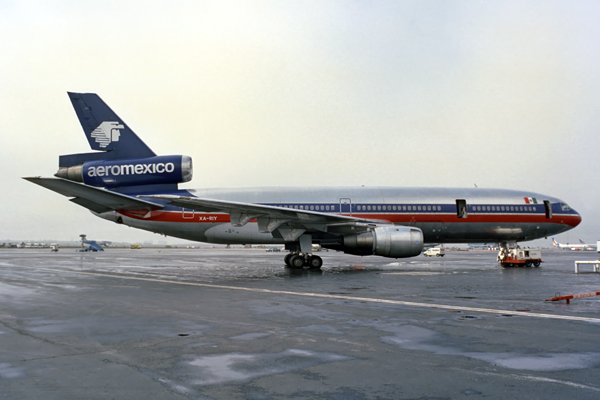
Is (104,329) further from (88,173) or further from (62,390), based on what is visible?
(88,173)

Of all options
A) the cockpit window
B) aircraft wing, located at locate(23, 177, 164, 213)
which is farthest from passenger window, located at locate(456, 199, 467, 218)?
aircraft wing, located at locate(23, 177, 164, 213)

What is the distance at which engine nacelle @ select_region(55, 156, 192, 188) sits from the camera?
21000 millimetres

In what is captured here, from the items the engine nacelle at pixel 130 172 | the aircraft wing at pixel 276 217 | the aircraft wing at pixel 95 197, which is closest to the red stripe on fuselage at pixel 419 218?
the aircraft wing at pixel 95 197

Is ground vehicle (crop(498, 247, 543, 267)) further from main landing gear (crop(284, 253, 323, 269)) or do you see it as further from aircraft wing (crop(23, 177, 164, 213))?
aircraft wing (crop(23, 177, 164, 213))

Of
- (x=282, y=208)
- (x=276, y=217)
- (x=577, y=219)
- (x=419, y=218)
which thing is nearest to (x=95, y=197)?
(x=276, y=217)

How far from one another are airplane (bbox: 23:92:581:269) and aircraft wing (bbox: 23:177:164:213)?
43mm

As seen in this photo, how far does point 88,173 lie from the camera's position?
2095cm

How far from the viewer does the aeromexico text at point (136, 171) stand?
2100 centimetres

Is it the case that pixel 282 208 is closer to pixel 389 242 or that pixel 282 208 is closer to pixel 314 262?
pixel 314 262

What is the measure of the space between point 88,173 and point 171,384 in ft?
63.5

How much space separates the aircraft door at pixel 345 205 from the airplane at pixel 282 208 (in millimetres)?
49

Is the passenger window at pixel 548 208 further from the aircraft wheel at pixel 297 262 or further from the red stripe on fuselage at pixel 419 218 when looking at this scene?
the aircraft wheel at pixel 297 262

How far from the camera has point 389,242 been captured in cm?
1906

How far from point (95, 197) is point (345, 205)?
11.5 meters
